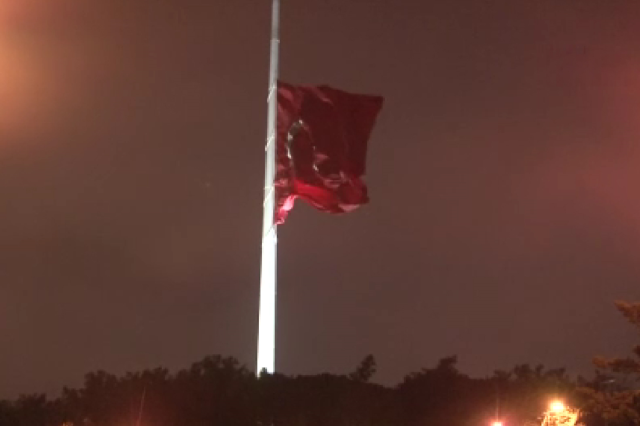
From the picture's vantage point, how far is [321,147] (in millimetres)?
25422

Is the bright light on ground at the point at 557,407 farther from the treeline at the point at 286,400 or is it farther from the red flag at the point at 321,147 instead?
the red flag at the point at 321,147

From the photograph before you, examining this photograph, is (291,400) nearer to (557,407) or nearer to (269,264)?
(557,407)

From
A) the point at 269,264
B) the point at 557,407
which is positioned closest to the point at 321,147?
the point at 269,264

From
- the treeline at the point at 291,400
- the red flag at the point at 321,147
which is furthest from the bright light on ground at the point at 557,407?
the red flag at the point at 321,147

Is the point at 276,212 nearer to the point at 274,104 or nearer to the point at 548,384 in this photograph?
the point at 274,104

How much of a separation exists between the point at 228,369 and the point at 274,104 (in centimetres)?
1631

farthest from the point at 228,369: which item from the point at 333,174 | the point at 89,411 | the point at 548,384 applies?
the point at 333,174

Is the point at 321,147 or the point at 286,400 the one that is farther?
the point at 286,400

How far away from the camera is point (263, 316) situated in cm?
2378

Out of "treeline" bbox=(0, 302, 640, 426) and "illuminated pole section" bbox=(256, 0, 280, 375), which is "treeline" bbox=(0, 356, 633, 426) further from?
"illuminated pole section" bbox=(256, 0, 280, 375)

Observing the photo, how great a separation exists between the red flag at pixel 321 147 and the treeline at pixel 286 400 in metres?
10.7

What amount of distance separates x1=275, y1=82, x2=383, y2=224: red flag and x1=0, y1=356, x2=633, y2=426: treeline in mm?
10702

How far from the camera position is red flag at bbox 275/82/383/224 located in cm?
2523

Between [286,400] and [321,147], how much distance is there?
14387 mm
